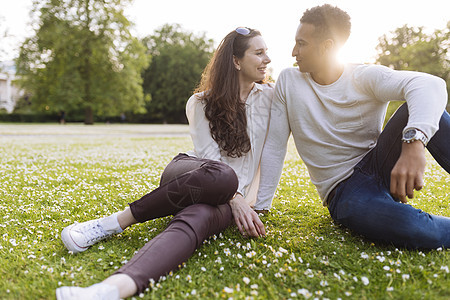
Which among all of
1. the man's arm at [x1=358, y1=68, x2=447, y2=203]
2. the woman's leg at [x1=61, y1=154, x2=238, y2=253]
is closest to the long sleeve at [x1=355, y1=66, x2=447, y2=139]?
the man's arm at [x1=358, y1=68, x2=447, y2=203]

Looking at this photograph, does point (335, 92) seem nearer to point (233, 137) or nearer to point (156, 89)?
point (233, 137)

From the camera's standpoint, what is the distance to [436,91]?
3.08 meters

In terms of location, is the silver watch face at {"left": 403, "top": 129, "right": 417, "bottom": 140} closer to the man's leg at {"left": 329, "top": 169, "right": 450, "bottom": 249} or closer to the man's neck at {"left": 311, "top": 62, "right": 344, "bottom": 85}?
the man's leg at {"left": 329, "top": 169, "right": 450, "bottom": 249}

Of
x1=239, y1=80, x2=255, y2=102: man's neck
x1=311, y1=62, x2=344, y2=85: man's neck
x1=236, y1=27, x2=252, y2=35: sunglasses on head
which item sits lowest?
x1=239, y1=80, x2=255, y2=102: man's neck

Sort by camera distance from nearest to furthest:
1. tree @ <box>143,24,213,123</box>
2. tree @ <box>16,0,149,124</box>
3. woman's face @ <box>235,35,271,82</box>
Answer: woman's face @ <box>235,35,271,82</box>, tree @ <box>16,0,149,124</box>, tree @ <box>143,24,213,123</box>

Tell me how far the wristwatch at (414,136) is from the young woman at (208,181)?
1.50m

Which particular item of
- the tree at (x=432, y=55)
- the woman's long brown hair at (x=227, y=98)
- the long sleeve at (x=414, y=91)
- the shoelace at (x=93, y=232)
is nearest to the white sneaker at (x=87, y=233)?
the shoelace at (x=93, y=232)

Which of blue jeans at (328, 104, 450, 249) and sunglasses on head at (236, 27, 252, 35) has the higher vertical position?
sunglasses on head at (236, 27, 252, 35)

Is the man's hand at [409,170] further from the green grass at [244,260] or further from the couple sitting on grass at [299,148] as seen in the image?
the green grass at [244,260]

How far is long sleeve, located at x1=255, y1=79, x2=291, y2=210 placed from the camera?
13.4ft

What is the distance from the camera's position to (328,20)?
12.1 ft

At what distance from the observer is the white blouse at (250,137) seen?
4203mm

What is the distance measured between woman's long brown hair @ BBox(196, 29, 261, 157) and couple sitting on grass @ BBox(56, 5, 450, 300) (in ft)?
0.04

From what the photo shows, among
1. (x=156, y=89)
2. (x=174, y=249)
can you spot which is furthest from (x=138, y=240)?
(x=156, y=89)
